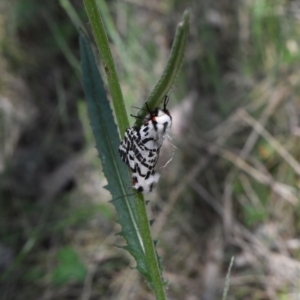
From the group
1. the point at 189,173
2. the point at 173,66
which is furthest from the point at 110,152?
the point at 189,173

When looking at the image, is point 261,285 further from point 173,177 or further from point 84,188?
point 84,188

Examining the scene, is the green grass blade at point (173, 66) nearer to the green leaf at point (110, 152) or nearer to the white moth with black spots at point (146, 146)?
the white moth with black spots at point (146, 146)

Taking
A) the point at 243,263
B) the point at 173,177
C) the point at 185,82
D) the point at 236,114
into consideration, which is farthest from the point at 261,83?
the point at 243,263

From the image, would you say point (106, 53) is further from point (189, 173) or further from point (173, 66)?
point (189, 173)

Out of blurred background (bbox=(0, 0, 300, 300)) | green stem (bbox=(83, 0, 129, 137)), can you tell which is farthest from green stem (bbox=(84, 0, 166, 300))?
blurred background (bbox=(0, 0, 300, 300))

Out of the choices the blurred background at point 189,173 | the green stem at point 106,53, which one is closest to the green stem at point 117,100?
the green stem at point 106,53

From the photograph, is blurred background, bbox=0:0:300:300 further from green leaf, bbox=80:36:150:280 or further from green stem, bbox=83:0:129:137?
green stem, bbox=83:0:129:137
